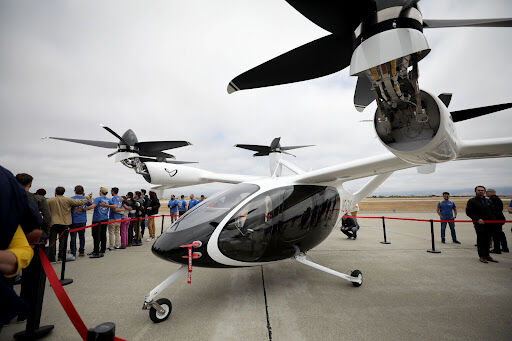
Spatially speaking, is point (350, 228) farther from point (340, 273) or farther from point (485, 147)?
point (485, 147)

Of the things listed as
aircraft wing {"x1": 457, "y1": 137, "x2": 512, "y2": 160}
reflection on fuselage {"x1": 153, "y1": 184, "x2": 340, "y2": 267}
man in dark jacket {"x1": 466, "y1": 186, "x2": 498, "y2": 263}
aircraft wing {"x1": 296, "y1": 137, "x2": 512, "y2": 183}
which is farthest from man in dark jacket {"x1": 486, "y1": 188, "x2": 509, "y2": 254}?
reflection on fuselage {"x1": 153, "y1": 184, "x2": 340, "y2": 267}

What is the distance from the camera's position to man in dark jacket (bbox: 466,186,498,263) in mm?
5371

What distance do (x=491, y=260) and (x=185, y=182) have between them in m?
8.05

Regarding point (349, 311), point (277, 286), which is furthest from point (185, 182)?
point (349, 311)

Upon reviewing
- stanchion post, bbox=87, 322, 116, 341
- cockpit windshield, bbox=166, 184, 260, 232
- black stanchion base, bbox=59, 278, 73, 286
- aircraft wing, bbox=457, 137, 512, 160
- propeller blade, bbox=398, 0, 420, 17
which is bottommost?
black stanchion base, bbox=59, 278, 73, 286

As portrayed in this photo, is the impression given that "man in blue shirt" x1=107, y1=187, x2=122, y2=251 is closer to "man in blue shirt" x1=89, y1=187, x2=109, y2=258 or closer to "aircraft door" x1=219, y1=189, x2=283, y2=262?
"man in blue shirt" x1=89, y1=187, x2=109, y2=258

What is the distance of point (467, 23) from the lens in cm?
228

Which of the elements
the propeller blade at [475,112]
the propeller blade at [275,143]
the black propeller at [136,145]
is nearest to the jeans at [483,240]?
the propeller blade at [475,112]

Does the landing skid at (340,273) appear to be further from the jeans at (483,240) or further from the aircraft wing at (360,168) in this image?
the jeans at (483,240)

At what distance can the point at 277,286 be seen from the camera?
4113mm

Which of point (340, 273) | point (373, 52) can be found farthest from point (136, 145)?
point (373, 52)

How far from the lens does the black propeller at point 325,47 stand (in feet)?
6.89

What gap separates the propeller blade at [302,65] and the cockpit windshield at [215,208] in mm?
1782

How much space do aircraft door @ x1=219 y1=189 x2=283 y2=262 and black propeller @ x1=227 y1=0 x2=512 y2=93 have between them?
192 cm
